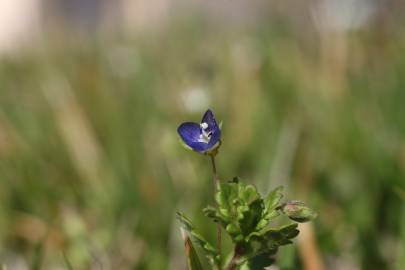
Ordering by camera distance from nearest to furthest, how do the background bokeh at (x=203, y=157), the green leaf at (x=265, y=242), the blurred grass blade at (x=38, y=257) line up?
the green leaf at (x=265, y=242) → the blurred grass blade at (x=38, y=257) → the background bokeh at (x=203, y=157)

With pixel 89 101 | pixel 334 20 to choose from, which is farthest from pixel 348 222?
pixel 334 20

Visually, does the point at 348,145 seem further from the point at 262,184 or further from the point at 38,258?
the point at 38,258

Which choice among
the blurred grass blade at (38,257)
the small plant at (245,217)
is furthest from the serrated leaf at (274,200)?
the blurred grass blade at (38,257)

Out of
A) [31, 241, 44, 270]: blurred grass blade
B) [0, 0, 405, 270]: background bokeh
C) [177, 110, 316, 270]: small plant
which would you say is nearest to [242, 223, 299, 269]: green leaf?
[177, 110, 316, 270]: small plant

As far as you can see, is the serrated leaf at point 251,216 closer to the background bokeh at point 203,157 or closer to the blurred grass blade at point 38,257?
the background bokeh at point 203,157

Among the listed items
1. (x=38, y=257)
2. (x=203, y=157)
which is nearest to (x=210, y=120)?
(x=38, y=257)
